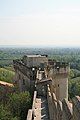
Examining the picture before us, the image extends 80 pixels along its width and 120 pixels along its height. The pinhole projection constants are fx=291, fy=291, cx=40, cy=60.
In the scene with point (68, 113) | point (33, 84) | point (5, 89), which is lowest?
point (5, 89)

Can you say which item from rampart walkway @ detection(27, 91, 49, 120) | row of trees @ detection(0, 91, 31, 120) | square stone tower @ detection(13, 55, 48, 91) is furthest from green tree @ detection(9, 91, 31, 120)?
square stone tower @ detection(13, 55, 48, 91)

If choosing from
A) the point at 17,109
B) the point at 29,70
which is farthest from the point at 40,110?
the point at 29,70

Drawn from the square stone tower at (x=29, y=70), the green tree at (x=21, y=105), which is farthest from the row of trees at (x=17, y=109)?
the square stone tower at (x=29, y=70)

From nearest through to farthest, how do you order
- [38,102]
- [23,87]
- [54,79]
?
[38,102] < [54,79] < [23,87]

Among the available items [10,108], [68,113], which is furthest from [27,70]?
[68,113]

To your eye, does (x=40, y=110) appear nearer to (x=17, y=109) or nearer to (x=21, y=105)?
(x=17, y=109)

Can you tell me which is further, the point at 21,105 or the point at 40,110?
the point at 21,105

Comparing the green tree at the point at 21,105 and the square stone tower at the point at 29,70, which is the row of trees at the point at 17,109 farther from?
the square stone tower at the point at 29,70

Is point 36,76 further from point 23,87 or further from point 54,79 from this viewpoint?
point 23,87

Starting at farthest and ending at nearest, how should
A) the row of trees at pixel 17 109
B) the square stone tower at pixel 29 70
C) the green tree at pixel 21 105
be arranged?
1. the square stone tower at pixel 29 70
2. the green tree at pixel 21 105
3. the row of trees at pixel 17 109

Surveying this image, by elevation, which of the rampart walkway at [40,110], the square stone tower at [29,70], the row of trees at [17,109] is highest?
the square stone tower at [29,70]

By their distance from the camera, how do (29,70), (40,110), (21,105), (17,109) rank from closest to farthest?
(40,110) < (17,109) < (21,105) < (29,70)
